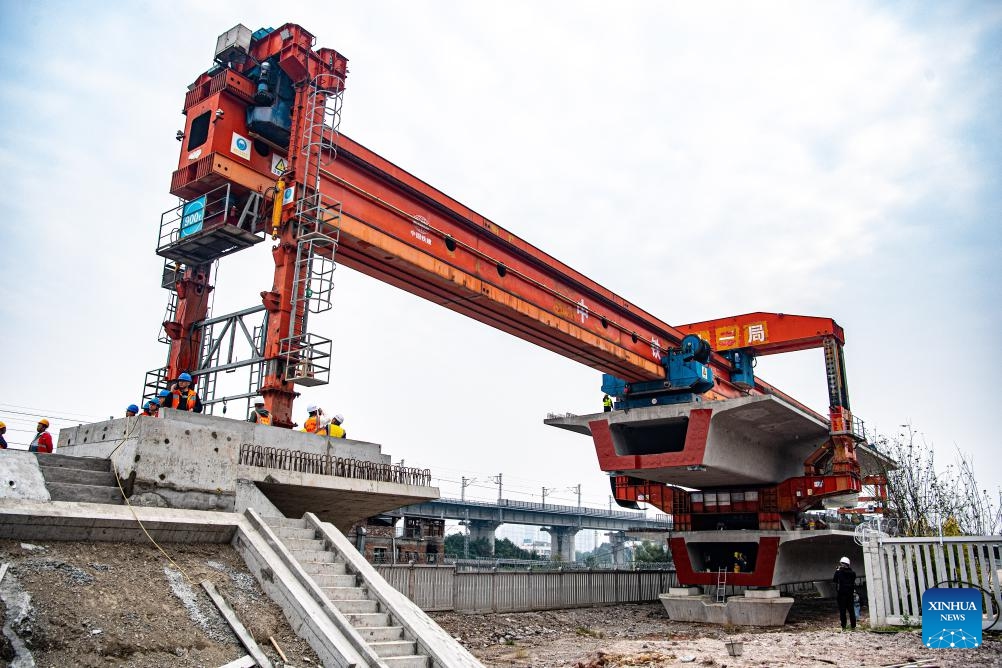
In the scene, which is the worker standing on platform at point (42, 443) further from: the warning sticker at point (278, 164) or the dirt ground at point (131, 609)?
the warning sticker at point (278, 164)

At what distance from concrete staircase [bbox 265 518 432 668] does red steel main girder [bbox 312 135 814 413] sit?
6893 millimetres

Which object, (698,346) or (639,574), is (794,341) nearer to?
(698,346)

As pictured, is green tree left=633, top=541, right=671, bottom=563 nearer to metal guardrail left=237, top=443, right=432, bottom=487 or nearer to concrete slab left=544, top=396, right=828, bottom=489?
concrete slab left=544, top=396, right=828, bottom=489

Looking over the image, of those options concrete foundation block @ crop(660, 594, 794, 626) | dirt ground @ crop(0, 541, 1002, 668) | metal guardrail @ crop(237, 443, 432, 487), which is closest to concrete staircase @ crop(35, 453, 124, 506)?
dirt ground @ crop(0, 541, 1002, 668)

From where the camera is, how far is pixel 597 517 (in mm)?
74625

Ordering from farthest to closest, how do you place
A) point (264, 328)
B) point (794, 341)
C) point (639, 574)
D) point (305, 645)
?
point (639, 574) → point (794, 341) → point (264, 328) → point (305, 645)

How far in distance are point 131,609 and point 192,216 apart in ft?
32.9

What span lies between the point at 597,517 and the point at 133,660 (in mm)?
71361

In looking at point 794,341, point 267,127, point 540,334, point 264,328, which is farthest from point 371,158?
point 794,341

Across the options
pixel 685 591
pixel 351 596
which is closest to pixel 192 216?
pixel 351 596

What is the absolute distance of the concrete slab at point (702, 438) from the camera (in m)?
24.0

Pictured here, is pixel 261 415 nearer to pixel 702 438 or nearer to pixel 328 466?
pixel 328 466

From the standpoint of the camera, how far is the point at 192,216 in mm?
15078

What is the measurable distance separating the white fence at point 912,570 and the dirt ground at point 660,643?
0.79 meters
